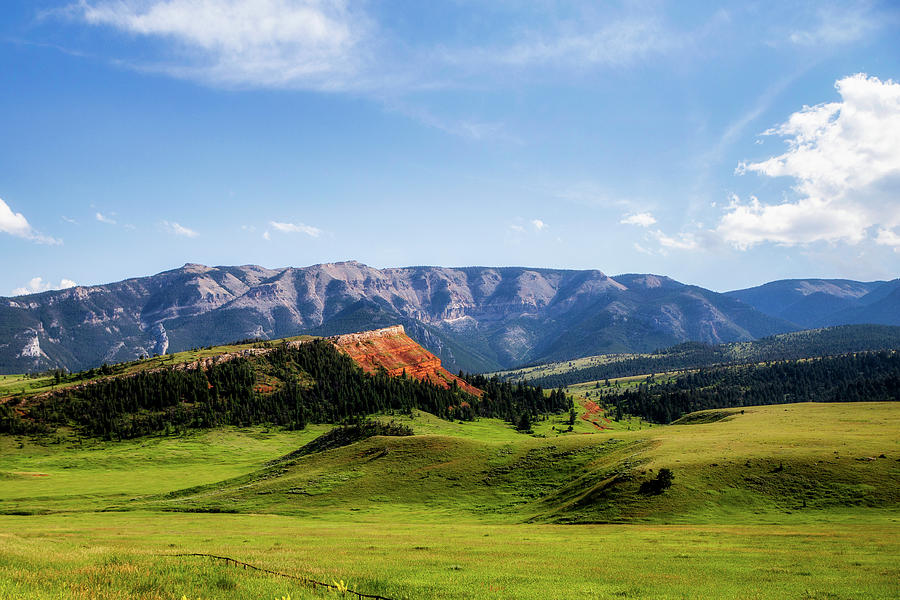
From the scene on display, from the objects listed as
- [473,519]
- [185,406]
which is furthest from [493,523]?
[185,406]

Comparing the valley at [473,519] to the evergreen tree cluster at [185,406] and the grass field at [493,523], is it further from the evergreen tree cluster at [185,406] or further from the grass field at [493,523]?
the evergreen tree cluster at [185,406]

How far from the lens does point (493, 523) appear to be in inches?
2124

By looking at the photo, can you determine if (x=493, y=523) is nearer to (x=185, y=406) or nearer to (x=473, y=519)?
(x=473, y=519)

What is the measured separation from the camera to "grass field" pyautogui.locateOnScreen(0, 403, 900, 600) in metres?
23.1

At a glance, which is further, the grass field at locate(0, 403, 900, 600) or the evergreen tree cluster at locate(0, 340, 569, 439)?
the evergreen tree cluster at locate(0, 340, 569, 439)

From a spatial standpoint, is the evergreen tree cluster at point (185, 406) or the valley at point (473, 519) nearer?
the valley at point (473, 519)

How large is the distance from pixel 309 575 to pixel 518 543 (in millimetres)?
20677

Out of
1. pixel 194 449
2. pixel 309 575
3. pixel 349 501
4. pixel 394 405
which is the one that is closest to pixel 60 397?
pixel 194 449

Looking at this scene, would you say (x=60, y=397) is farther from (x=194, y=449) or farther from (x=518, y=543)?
(x=518, y=543)

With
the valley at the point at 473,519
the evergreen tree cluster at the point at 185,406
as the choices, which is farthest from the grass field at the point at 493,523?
the evergreen tree cluster at the point at 185,406

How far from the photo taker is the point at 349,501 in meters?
68.9

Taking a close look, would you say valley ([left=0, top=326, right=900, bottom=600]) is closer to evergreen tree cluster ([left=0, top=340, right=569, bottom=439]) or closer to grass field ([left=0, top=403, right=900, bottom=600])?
grass field ([left=0, top=403, right=900, bottom=600])

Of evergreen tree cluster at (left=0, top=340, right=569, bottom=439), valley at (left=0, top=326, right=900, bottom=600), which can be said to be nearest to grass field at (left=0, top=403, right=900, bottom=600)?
valley at (left=0, top=326, right=900, bottom=600)

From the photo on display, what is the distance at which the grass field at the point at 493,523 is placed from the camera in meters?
23.1
